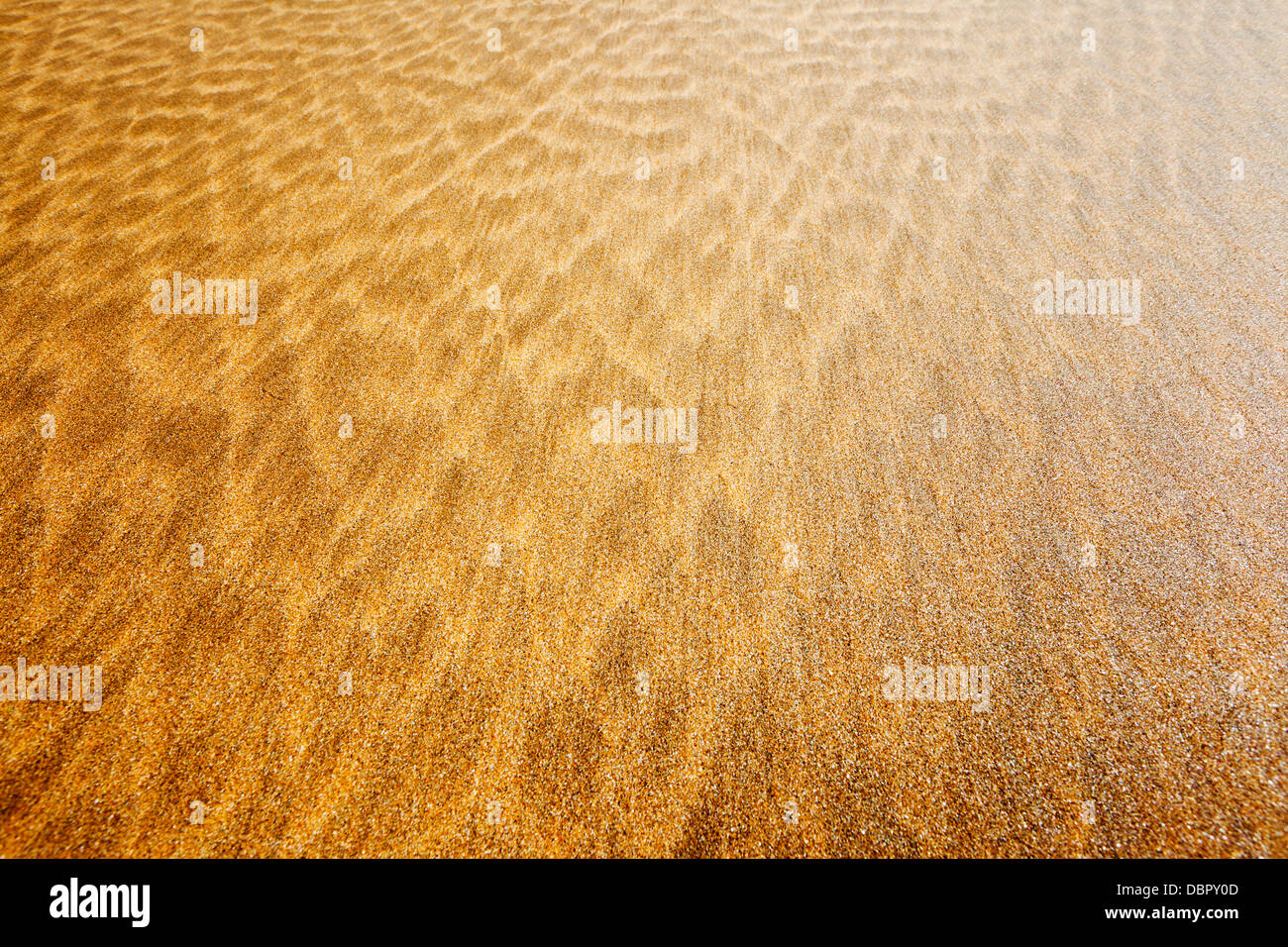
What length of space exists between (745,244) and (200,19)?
431 cm

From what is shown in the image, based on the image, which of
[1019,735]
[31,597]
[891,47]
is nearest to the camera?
[1019,735]

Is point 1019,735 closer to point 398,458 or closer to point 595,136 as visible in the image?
point 398,458

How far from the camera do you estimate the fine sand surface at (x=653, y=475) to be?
4.25 feet

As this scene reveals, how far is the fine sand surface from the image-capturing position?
4.25ft

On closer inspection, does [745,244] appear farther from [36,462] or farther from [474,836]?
[36,462]

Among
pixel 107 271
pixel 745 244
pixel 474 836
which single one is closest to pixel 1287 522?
pixel 745 244

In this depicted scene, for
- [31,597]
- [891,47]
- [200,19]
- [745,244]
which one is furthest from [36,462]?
[891,47]

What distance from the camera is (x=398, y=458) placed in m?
1.85

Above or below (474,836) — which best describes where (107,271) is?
above

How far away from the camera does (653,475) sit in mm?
1802

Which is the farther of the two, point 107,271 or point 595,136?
point 595,136
